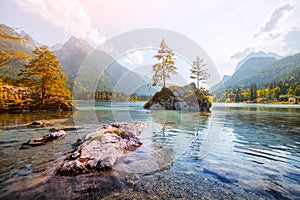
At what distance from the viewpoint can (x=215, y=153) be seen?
23.6 feet

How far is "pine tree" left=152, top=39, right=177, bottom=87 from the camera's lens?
1604 inches

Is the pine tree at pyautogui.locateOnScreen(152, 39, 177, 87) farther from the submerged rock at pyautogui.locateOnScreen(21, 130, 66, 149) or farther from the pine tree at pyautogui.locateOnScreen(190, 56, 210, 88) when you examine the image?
the submerged rock at pyautogui.locateOnScreen(21, 130, 66, 149)

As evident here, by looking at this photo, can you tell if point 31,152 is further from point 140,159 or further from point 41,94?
point 41,94

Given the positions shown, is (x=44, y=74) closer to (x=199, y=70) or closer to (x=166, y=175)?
(x=166, y=175)

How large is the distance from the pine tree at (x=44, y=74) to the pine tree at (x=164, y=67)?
77.3ft

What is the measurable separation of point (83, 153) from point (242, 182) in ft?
19.4

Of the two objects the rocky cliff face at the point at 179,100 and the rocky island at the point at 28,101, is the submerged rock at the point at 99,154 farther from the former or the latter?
the rocky cliff face at the point at 179,100

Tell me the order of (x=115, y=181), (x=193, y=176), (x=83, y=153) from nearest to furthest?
(x=115, y=181), (x=193, y=176), (x=83, y=153)

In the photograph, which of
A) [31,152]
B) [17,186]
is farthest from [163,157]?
[31,152]

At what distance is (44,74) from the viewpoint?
990 inches

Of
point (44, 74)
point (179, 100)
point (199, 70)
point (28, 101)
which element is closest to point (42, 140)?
point (44, 74)

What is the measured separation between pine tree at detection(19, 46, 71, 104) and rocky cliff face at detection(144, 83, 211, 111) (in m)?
21.8

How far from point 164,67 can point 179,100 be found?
36.0ft

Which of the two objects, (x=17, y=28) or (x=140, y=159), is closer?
(x=140, y=159)
